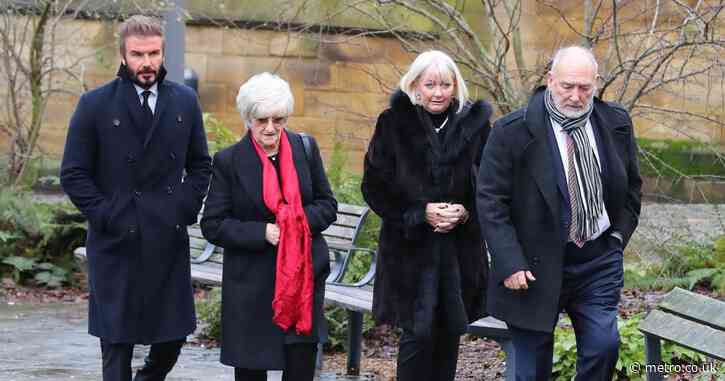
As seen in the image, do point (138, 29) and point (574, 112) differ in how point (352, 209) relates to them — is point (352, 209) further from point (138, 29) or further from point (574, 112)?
point (574, 112)

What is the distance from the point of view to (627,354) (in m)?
7.22

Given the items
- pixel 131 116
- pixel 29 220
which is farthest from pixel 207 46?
pixel 131 116

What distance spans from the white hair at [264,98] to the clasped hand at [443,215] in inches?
30.4

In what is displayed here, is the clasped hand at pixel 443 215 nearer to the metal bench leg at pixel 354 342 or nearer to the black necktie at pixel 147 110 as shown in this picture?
the black necktie at pixel 147 110

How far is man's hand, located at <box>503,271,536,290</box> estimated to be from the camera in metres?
5.75

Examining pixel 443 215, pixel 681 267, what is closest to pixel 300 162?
pixel 443 215

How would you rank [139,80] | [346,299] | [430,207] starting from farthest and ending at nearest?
1. [346,299]
2. [430,207]
3. [139,80]

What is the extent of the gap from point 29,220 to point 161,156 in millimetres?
5784

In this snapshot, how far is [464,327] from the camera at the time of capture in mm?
6352

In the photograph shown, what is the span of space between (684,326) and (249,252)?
1.83 metres

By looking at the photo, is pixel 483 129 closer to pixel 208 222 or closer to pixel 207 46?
pixel 208 222

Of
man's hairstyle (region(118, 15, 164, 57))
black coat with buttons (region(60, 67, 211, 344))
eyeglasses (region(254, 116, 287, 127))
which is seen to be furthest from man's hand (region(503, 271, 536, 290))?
man's hairstyle (region(118, 15, 164, 57))

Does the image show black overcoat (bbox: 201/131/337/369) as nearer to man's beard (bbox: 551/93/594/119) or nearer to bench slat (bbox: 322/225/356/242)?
man's beard (bbox: 551/93/594/119)

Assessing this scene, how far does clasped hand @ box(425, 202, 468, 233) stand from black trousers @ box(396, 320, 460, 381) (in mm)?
470
